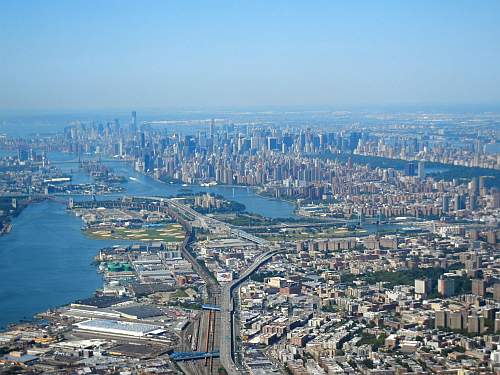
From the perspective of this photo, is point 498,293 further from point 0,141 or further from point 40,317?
point 0,141

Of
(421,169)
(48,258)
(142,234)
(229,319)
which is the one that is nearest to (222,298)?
(229,319)

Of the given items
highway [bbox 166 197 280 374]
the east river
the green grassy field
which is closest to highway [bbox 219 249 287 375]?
highway [bbox 166 197 280 374]

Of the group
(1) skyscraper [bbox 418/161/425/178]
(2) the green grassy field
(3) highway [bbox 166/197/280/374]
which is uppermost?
(1) skyscraper [bbox 418/161/425/178]

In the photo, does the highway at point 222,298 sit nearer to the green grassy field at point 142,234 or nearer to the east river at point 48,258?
the green grassy field at point 142,234

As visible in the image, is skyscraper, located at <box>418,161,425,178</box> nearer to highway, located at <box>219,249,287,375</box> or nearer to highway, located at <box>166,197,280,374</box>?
highway, located at <box>166,197,280,374</box>

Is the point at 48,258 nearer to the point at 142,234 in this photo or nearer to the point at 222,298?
the point at 142,234

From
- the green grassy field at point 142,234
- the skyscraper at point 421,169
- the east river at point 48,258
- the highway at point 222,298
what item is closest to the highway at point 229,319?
the highway at point 222,298
